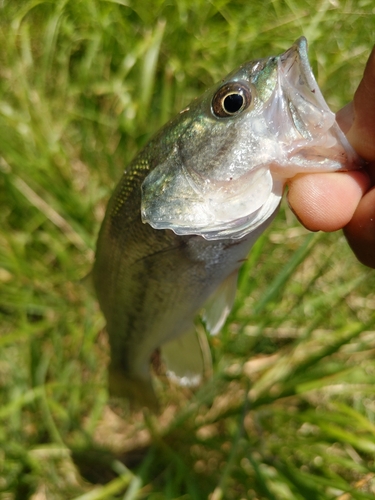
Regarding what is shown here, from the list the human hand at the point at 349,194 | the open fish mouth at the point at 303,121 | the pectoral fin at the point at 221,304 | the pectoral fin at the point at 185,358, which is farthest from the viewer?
the pectoral fin at the point at 185,358

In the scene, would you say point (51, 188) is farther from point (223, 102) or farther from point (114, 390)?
point (223, 102)

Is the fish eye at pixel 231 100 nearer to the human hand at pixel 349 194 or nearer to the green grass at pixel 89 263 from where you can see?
the human hand at pixel 349 194

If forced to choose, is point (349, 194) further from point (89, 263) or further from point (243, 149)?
point (89, 263)

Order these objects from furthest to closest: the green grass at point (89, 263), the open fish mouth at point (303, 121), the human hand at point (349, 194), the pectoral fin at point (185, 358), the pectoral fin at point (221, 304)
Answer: the green grass at point (89, 263) < the pectoral fin at point (185, 358) < the pectoral fin at point (221, 304) < the human hand at point (349, 194) < the open fish mouth at point (303, 121)

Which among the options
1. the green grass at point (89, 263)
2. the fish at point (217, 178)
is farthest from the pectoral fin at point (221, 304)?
the green grass at point (89, 263)

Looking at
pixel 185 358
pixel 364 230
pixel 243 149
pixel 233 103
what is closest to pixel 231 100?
pixel 233 103

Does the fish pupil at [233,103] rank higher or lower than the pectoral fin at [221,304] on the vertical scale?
higher
